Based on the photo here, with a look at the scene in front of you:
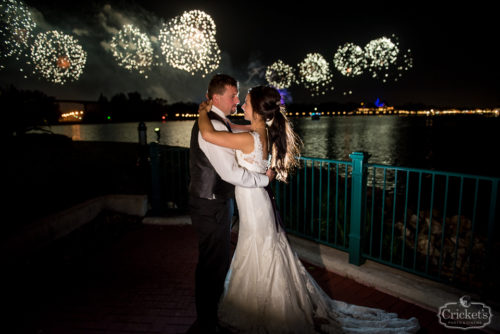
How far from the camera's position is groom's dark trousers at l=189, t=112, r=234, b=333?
2.79 metres

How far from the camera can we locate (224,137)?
2607 millimetres

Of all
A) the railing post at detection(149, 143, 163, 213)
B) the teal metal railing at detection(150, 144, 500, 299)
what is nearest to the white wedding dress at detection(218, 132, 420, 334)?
the teal metal railing at detection(150, 144, 500, 299)

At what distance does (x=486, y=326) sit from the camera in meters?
3.00

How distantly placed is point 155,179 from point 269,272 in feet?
12.5

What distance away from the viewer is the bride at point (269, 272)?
110 inches

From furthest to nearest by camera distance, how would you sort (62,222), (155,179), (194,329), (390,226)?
(390,226) < (155,179) < (62,222) < (194,329)

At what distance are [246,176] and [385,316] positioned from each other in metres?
1.94

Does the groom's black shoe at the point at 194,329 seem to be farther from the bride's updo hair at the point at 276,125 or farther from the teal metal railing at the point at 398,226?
the teal metal railing at the point at 398,226

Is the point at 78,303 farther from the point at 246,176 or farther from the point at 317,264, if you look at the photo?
the point at 317,264

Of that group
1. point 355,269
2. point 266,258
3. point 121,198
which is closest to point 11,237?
point 121,198

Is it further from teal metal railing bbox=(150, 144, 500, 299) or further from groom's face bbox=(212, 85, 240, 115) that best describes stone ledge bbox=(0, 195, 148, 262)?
groom's face bbox=(212, 85, 240, 115)

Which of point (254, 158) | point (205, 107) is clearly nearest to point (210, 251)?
point (254, 158)

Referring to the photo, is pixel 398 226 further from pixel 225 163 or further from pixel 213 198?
pixel 225 163

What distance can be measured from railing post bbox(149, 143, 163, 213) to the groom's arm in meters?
3.47
